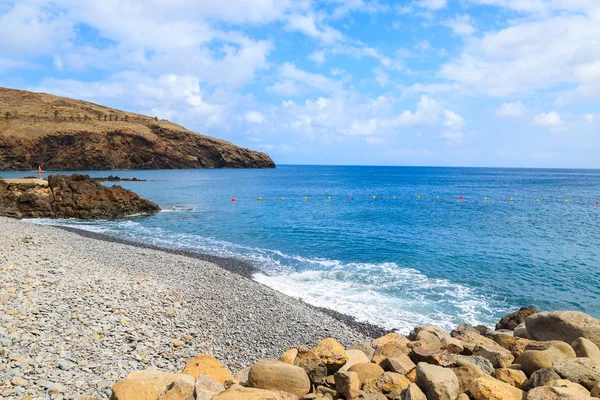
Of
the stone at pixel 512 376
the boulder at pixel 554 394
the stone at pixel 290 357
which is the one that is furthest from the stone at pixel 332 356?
the boulder at pixel 554 394

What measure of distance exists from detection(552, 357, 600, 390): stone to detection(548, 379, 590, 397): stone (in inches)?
12.9

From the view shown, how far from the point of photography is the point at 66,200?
40719mm

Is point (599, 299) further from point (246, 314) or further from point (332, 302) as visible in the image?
point (246, 314)

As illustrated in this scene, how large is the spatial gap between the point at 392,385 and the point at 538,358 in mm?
3278

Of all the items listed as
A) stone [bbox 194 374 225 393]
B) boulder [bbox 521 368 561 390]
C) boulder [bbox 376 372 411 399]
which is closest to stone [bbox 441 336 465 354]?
boulder [bbox 521 368 561 390]

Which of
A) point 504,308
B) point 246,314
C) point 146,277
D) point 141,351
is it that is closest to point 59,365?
point 141,351

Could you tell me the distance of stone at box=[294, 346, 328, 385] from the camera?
292 inches

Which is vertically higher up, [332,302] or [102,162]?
[102,162]

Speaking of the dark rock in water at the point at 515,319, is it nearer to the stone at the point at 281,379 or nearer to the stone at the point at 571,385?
the stone at the point at 571,385

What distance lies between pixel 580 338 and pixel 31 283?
1519 centimetres

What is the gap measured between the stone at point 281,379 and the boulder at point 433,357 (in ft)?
8.28

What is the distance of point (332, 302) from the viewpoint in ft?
56.9

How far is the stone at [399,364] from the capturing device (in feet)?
24.7

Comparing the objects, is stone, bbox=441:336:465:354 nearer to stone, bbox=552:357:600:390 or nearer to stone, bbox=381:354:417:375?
stone, bbox=381:354:417:375
